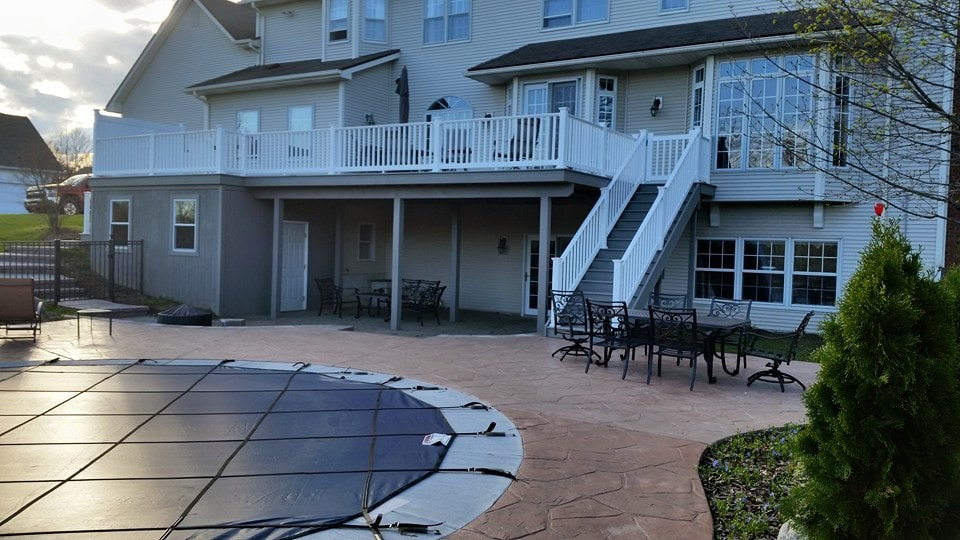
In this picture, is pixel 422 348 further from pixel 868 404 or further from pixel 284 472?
pixel 868 404

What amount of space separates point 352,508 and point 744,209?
1318 centimetres

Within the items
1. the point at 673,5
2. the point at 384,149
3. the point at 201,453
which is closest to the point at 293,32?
the point at 384,149

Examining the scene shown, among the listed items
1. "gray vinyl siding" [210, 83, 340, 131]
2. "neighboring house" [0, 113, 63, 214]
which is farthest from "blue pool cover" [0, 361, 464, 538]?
"neighboring house" [0, 113, 63, 214]

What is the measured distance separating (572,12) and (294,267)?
9465 mm

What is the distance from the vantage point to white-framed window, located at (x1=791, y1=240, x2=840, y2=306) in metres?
15.0

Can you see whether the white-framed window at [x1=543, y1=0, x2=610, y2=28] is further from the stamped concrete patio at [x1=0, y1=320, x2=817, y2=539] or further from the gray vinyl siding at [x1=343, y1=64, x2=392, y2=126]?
the stamped concrete patio at [x1=0, y1=320, x2=817, y2=539]

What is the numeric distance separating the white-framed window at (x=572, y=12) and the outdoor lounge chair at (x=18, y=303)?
12.8m

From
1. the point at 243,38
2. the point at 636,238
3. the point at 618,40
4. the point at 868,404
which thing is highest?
the point at 243,38

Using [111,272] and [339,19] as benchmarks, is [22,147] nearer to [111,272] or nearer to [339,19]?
[339,19]

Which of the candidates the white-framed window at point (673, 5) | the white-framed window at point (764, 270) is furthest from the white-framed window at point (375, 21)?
the white-framed window at point (764, 270)

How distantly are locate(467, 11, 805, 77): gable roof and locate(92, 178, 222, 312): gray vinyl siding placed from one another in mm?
7145

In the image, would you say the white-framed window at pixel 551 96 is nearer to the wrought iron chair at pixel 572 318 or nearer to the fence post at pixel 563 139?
the fence post at pixel 563 139

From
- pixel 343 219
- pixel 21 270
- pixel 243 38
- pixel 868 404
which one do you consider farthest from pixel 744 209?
pixel 21 270

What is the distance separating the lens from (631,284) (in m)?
11.9
